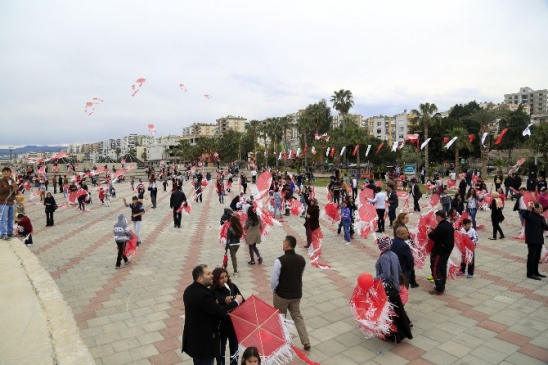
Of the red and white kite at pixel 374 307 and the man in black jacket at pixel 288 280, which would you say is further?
the red and white kite at pixel 374 307

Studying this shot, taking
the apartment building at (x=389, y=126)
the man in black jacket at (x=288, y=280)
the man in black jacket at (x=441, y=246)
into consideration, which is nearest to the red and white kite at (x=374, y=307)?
the man in black jacket at (x=288, y=280)

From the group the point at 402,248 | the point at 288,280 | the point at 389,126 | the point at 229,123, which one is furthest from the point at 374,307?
the point at 229,123

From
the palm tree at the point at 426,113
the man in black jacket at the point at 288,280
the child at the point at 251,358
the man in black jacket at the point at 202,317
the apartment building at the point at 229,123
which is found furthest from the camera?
the apartment building at the point at 229,123

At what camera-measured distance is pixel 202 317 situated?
3688 mm

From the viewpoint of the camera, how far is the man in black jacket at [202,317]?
3625mm

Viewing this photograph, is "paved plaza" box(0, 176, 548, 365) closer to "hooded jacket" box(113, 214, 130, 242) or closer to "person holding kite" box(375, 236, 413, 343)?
"person holding kite" box(375, 236, 413, 343)

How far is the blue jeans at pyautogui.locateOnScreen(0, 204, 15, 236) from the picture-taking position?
954cm

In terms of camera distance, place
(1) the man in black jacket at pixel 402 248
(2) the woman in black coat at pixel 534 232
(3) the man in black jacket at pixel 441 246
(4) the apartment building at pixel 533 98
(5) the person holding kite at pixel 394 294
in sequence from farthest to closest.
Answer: (4) the apartment building at pixel 533 98 < (2) the woman in black coat at pixel 534 232 < (3) the man in black jacket at pixel 441 246 < (1) the man in black jacket at pixel 402 248 < (5) the person holding kite at pixel 394 294

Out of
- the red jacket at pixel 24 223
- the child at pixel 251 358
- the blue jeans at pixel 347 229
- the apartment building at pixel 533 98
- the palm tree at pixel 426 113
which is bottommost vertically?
the blue jeans at pixel 347 229

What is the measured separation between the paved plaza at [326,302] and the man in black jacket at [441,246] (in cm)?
38

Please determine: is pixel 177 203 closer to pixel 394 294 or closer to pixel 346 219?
pixel 346 219

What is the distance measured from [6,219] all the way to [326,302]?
8704 millimetres

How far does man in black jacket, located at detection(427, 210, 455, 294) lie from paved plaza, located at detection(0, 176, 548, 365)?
1.25 ft

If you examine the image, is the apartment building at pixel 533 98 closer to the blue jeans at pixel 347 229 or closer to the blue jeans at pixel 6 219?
the blue jeans at pixel 347 229
